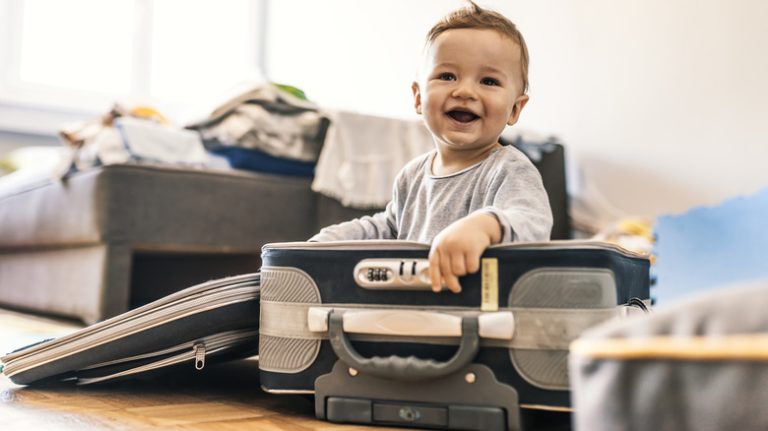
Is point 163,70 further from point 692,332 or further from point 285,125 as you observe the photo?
point 692,332

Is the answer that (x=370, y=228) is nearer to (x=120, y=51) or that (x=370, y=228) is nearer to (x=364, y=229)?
(x=364, y=229)

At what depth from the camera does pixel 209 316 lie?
2.84 ft

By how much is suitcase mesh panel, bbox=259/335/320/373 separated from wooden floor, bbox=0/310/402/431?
0.16ft

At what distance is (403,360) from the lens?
28.5 inches

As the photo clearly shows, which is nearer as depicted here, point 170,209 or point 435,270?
point 435,270

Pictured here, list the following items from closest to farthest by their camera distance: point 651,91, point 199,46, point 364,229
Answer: point 364,229, point 651,91, point 199,46

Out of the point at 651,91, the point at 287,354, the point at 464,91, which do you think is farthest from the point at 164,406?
the point at 651,91

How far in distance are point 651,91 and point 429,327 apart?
1732 millimetres

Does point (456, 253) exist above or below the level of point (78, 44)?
below

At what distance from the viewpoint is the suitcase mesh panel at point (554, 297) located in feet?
2.25

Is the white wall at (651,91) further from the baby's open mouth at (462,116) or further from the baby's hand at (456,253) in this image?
the baby's hand at (456,253)

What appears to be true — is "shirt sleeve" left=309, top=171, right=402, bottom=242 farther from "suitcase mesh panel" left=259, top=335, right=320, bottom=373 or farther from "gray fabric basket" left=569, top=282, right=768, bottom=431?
"gray fabric basket" left=569, top=282, right=768, bottom=431

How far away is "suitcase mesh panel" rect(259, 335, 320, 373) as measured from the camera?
0.78 m

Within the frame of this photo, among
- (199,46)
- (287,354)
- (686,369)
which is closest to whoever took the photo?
(686,369)
